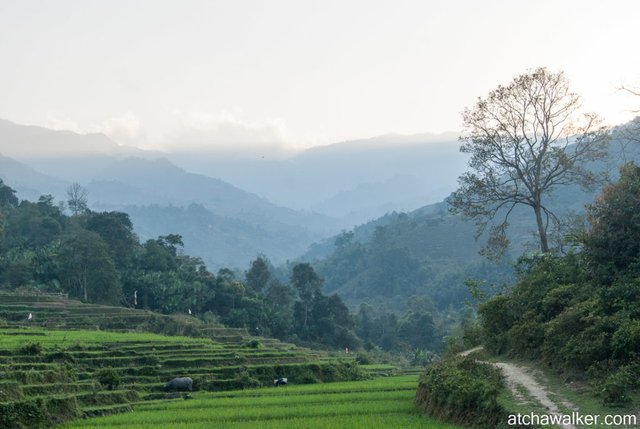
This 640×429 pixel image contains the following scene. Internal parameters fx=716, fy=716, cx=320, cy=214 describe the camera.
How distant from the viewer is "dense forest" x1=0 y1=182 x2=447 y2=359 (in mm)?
53438

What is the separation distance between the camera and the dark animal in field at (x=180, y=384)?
25516 millimetres

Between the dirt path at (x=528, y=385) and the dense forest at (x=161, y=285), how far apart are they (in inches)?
1564

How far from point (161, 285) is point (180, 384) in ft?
107

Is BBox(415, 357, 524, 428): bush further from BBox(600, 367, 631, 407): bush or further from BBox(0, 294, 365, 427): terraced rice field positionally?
BBox(0, 294, 365, 427): terraced rice field

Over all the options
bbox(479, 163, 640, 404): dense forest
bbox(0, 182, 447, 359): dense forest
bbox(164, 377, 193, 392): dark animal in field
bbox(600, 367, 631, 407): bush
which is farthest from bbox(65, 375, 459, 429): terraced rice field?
bbox(0, 182, 447, 359): dense forest

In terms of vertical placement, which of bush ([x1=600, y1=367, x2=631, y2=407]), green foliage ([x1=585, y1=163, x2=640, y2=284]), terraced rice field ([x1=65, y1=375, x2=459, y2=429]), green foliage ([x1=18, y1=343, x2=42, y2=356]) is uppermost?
green foliage ([x1=585, y1=163, x2=640, y2=284])

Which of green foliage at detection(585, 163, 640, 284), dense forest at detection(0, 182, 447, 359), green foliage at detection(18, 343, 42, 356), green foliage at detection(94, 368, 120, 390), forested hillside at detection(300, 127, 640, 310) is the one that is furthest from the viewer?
forested hillside at detection(300, 127, 640, 310)

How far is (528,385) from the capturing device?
14.8 meters

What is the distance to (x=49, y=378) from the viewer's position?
2103 centimetres

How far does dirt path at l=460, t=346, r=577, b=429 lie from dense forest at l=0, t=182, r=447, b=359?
39734 mm

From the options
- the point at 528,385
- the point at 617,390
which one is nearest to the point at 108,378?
the point at 528,385

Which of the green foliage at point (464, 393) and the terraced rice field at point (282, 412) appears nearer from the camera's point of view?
the green foliage at point (464, 393)

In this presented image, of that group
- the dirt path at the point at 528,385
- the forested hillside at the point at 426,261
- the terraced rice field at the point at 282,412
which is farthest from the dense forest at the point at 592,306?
the forested hillside at the point at 426,261

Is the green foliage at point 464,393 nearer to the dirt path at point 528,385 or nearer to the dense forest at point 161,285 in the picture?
the dirt path at point 528,385
